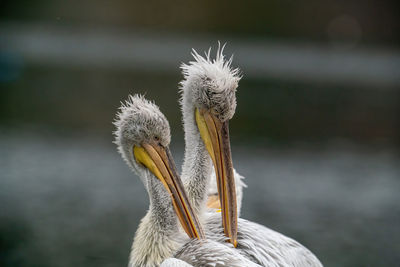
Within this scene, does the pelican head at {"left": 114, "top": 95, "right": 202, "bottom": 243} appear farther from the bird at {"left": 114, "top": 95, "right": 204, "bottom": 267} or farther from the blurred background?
the blurred background

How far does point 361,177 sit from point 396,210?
1483 mm

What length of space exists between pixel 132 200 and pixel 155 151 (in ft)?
15.7

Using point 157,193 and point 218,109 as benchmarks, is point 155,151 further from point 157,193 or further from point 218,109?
point 218,109

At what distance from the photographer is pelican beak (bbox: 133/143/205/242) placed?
4188 millimetres

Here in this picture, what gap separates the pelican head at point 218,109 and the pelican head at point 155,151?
267 mm

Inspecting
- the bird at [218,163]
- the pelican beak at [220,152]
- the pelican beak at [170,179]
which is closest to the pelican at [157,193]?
the pelican beak at [170,179]

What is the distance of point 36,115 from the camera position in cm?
1448

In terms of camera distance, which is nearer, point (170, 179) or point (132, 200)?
point (170, 179)

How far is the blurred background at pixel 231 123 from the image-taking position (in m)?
8.05

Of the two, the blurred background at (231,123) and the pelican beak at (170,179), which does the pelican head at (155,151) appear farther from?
the blurred background at (231,123)

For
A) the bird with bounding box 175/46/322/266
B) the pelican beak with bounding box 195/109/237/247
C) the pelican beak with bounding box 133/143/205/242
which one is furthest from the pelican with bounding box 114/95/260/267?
the pelican beak with bounding box 195/109/237/247

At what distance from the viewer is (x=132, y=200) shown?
9.00m

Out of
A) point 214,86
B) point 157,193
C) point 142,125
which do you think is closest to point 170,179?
point 157,193

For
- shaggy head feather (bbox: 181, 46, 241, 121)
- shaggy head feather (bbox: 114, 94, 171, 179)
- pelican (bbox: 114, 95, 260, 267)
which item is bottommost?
pelican (bbox: 114, 95, 260, 267)
